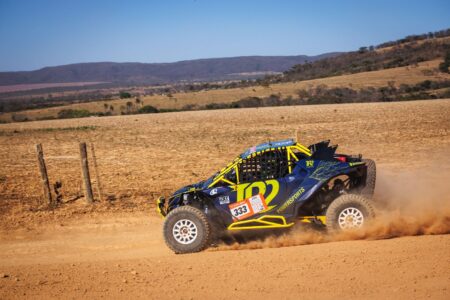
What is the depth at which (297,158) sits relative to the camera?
8.53 metres

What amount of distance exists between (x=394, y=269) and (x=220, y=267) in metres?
2.65

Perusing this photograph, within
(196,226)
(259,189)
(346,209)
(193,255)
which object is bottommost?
(193,255)

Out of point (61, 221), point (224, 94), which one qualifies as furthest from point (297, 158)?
point (224, 94)

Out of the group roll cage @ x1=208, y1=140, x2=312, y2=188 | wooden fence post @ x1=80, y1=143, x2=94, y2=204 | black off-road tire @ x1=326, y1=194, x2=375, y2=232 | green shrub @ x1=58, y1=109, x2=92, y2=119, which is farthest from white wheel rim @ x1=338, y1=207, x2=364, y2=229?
green shrub @ x1=58, y1=109, x2=92, y2=119

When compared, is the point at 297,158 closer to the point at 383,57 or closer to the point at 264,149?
the point at 264,149

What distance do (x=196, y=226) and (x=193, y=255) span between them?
20.2 inches

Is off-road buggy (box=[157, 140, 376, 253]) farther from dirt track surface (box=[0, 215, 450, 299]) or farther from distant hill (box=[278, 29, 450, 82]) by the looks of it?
distant hill (box=[278, 29, 450, 82])

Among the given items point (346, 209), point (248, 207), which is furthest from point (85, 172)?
point (346, 209)

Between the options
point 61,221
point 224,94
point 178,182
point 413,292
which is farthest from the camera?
point 224,94

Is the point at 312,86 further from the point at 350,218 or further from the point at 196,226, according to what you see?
the point at 196,226

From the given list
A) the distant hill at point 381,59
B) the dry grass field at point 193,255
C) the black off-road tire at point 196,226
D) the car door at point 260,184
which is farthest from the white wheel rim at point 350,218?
the distant hill at point 381,59

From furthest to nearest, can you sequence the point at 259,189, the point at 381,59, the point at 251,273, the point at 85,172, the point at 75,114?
the point at 381,59, the point at 75,114, the point at 85,172, the point at 259,189, the point at 251,273

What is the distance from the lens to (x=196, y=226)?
27.8 ft

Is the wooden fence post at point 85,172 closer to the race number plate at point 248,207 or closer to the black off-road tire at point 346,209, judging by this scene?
the race number plate at point 248,207
